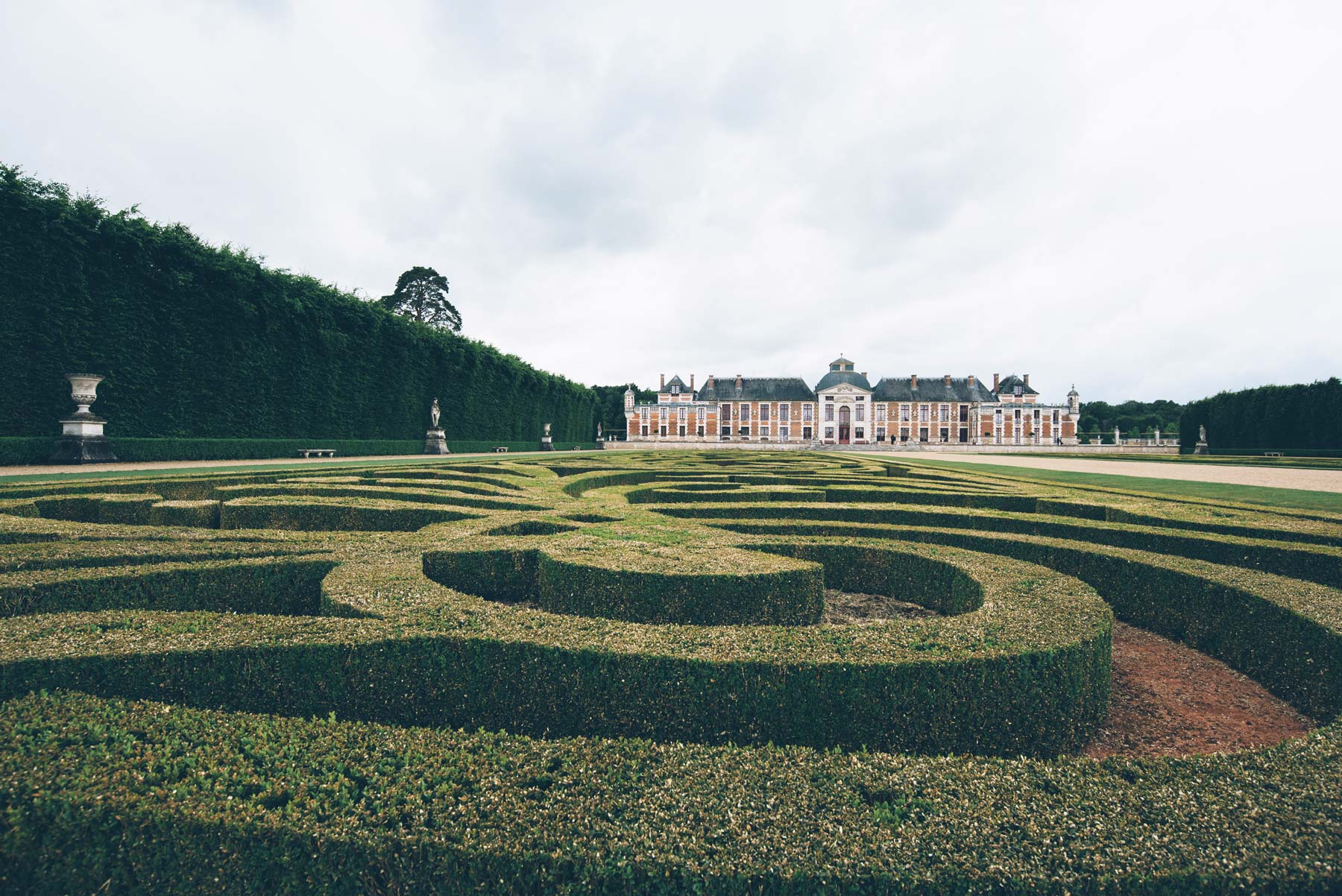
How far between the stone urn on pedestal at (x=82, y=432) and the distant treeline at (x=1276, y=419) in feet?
171

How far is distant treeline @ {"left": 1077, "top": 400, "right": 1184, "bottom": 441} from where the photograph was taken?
81.1m

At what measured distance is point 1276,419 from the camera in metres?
34.6

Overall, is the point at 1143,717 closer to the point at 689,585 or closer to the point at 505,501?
the point at 689,585

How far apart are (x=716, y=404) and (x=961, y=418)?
29.4 metres

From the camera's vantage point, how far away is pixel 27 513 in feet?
21.9

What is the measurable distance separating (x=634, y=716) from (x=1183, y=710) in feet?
11.0

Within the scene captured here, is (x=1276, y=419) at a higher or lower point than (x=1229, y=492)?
higher

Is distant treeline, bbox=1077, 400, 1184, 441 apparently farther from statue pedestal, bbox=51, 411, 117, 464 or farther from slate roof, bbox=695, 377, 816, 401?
statue pedestal, bbox=51, 411, 117, 464

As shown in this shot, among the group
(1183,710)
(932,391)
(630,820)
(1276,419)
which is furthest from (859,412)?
(630,820)

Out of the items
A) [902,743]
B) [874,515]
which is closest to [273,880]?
[902,743]

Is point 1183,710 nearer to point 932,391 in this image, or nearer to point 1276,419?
point 1276,419

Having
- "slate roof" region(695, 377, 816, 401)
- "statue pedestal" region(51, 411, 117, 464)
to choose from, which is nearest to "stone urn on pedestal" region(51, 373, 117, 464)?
"statue pedestal" region(51, 411, 117, 464)

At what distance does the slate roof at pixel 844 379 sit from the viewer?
2697 inches

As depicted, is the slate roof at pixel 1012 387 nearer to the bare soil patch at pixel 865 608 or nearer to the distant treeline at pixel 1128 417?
the distant treeline at pixel 1128 417
